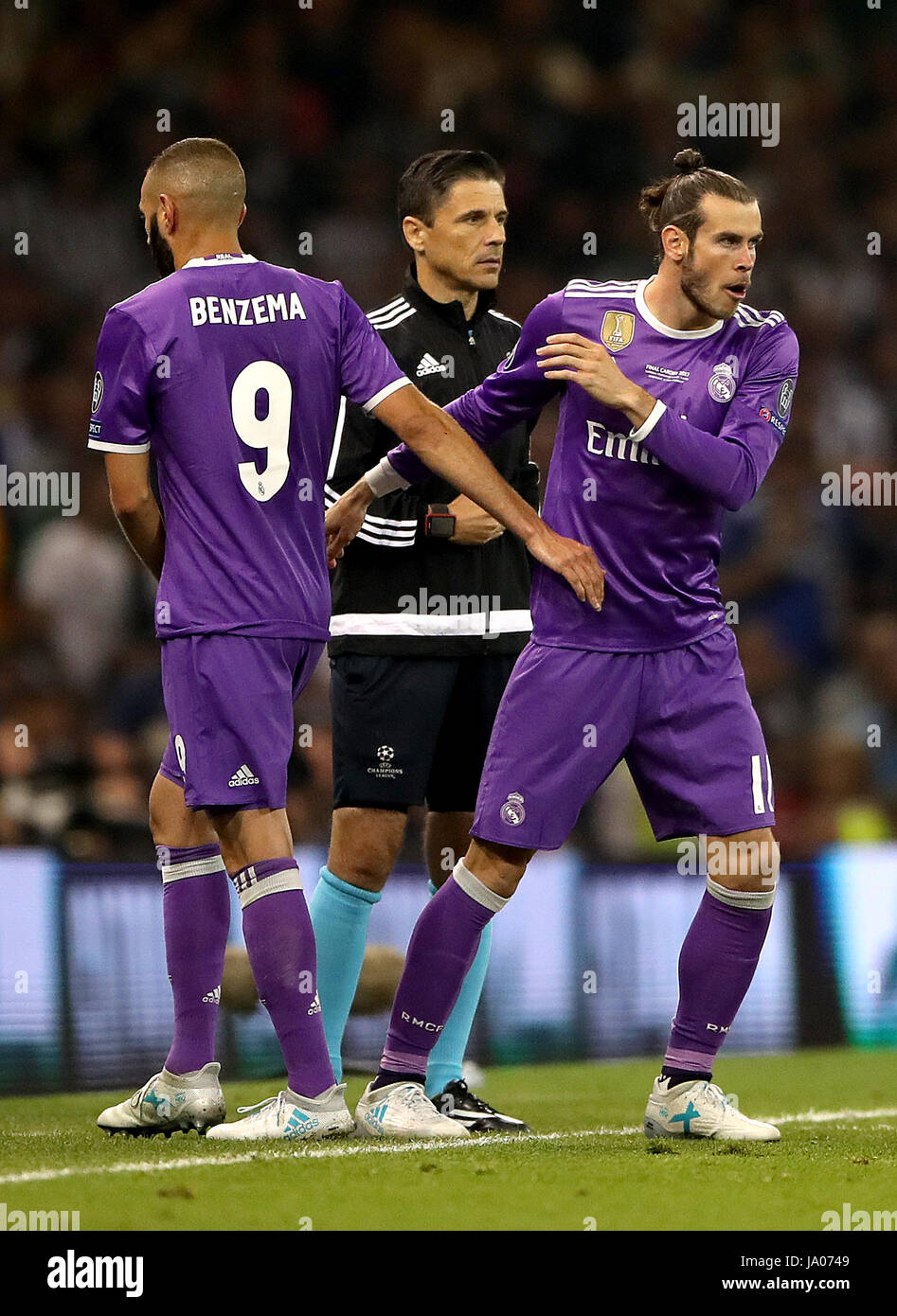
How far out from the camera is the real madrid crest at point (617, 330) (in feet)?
14.0

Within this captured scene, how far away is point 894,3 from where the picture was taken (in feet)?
39.5

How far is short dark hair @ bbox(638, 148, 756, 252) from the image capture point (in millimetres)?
4242

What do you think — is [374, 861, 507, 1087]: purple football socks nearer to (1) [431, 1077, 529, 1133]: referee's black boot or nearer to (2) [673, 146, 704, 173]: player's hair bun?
(1) [431, 1077, 529, 1133]: referee's black boot

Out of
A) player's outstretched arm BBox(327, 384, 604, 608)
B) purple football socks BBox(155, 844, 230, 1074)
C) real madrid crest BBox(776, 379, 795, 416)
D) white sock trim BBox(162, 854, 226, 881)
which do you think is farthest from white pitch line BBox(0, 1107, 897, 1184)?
real madrid crest BBox(776, 379, 795, 416)

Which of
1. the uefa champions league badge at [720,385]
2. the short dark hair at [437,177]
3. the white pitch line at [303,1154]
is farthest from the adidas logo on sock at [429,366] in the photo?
the white pitch line at [303,1154]

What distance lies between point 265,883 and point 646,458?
127cm

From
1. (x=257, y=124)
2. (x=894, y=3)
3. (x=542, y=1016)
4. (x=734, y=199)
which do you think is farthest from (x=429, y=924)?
(x=894, y=3)

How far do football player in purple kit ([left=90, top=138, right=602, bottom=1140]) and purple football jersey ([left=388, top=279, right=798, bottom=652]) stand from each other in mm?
117

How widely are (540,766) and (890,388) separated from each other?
7002 mm

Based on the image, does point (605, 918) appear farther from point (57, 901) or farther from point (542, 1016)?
point (57, 901)

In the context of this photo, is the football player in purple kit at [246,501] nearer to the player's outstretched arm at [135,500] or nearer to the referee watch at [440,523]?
the player's outstretched arm at [135,500]

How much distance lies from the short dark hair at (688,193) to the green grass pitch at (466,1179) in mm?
2043

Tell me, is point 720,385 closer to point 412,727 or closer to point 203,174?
point 412,727

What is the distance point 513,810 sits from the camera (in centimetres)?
416
